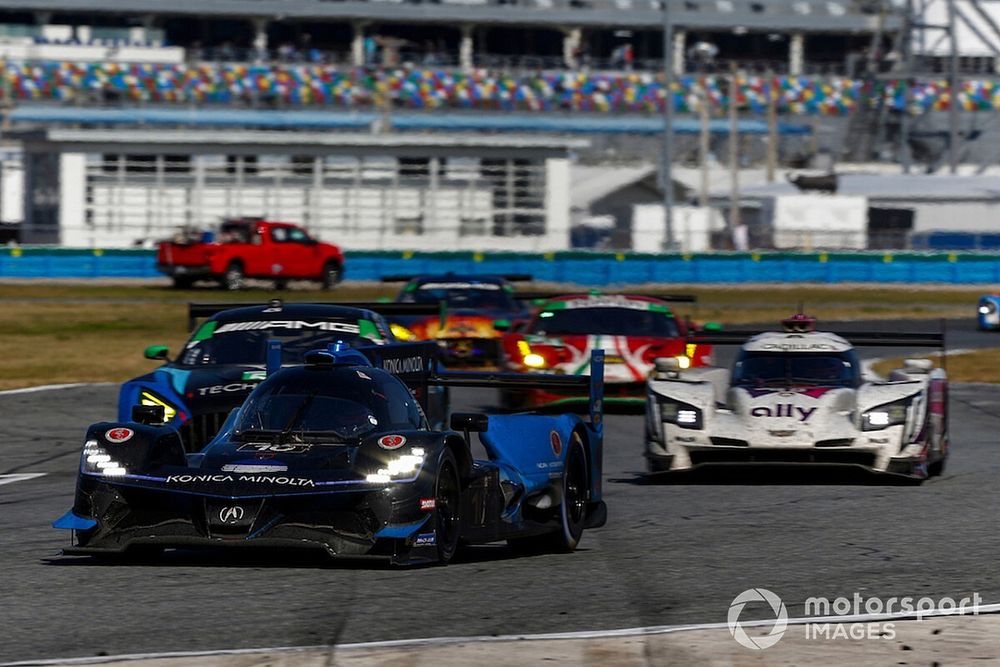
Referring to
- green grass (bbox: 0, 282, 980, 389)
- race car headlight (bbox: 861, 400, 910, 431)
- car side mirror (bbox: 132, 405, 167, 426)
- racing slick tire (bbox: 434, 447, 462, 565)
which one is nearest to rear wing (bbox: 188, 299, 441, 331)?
race car headlight (bbox: 861, 400, 910, 431)

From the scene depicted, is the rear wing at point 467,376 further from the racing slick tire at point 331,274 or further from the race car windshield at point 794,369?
the racing slick tire at point 331,274

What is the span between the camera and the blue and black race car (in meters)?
12.9

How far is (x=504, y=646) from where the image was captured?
6742mm

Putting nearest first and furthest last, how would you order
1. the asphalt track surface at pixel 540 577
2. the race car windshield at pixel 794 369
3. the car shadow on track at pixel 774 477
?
the asphalt track surface at pixel 540 577 < the car shadow on track at pixel 774 477 < the race car windshield at pixel 794 369

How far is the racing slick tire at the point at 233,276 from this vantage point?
4512 centimetres

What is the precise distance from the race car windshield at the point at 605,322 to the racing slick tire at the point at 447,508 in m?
10.4

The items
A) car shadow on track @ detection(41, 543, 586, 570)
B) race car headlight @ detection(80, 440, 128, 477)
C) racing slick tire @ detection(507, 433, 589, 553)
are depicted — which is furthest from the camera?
racing slick tire @ detection(507, 433, 589, 553)

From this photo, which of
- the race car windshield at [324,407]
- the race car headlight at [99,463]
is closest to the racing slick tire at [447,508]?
the race car windshield at [324,407]

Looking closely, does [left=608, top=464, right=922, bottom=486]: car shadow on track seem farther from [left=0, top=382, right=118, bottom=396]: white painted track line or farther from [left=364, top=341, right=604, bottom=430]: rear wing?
[left=0, top=382, right=118, bottom=396]: white painted track line

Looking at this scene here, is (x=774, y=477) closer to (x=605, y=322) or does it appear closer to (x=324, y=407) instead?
(x=324, y=407)

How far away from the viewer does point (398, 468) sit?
844 centimetres

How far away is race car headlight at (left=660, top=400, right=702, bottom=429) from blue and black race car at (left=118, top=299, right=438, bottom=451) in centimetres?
258

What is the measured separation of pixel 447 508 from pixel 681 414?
15.8 feet

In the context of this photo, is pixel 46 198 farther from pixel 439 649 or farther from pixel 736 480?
pixel 439 649
